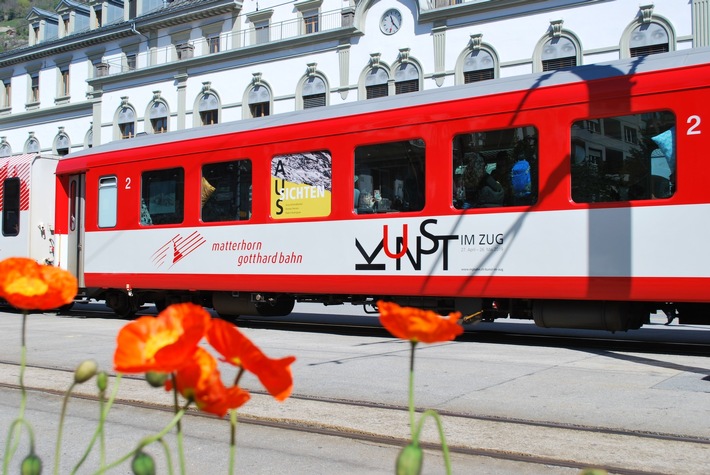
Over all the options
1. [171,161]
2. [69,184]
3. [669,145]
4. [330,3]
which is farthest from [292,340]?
[330,3]

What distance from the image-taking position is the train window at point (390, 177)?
11.0m

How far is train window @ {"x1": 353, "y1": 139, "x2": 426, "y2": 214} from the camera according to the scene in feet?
36.1

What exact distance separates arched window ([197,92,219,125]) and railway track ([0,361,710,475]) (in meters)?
32.5

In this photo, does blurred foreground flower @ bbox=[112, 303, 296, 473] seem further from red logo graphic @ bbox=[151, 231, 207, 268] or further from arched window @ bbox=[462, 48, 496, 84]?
arched window @ bbox=[462, 48, 496, 84]

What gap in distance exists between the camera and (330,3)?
117 ft

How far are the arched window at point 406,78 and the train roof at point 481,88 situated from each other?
19.1m

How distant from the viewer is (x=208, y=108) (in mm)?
38469

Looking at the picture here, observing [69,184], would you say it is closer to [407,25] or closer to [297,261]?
[297,261]

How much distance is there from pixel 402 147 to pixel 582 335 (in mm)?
4221

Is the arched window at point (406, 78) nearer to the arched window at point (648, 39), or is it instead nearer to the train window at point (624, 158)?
the arched window at point (648, 39)

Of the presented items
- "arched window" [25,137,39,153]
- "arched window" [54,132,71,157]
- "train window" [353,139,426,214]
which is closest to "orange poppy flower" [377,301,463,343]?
"train window" [353,139,426,214]

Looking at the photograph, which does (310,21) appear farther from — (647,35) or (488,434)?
(488,434)

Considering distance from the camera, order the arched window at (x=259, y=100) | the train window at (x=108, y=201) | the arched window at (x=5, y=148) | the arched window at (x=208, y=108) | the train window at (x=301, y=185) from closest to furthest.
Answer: the train window at (x=301, y=185) → the train window at (x=108, y=201) → the arched window at (x=259, y=100) → the arched window at (x=208, y=108) → the arched window at (x=5, y=148)

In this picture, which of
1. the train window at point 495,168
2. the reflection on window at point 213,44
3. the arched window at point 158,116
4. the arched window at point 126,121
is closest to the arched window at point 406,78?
the reflection on window at point 213,44
